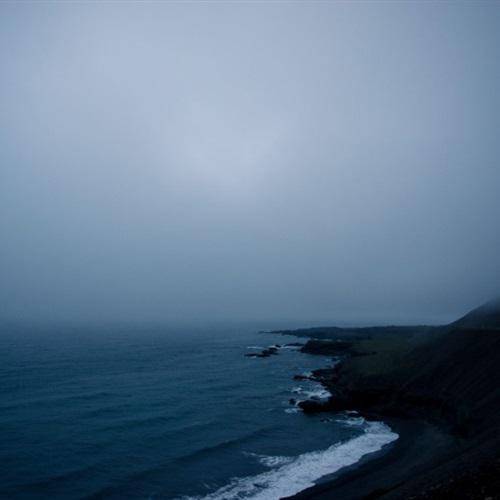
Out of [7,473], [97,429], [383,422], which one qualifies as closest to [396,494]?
[383,422]

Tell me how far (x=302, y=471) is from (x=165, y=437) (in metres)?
12.9

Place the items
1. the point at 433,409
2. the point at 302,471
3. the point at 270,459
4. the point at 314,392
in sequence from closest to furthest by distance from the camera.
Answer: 1. the point at 302,471
2. the point at 270,459
3. the point at 433,409
4. the point at 314,392

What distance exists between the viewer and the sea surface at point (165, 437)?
24250mm

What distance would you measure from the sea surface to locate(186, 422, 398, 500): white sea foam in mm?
72

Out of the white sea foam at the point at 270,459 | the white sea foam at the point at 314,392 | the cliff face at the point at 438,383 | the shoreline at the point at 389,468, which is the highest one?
the cliff face at the point at 438,383

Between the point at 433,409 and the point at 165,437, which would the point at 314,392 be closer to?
the point at 433,409

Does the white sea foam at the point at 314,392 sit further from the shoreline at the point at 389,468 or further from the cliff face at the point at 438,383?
the shoreline at the point at 389,468

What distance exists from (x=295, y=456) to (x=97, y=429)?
18078mm

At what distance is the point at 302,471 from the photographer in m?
26.3

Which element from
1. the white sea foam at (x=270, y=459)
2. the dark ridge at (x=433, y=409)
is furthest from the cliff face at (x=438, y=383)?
the white sea foam at (x=270, y=459)

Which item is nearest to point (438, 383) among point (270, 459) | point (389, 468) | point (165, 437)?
point (389, 468)

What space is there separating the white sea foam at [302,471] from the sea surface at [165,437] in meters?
0.07

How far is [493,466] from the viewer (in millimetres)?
15109

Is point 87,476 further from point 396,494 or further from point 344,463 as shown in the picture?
point 396,494
